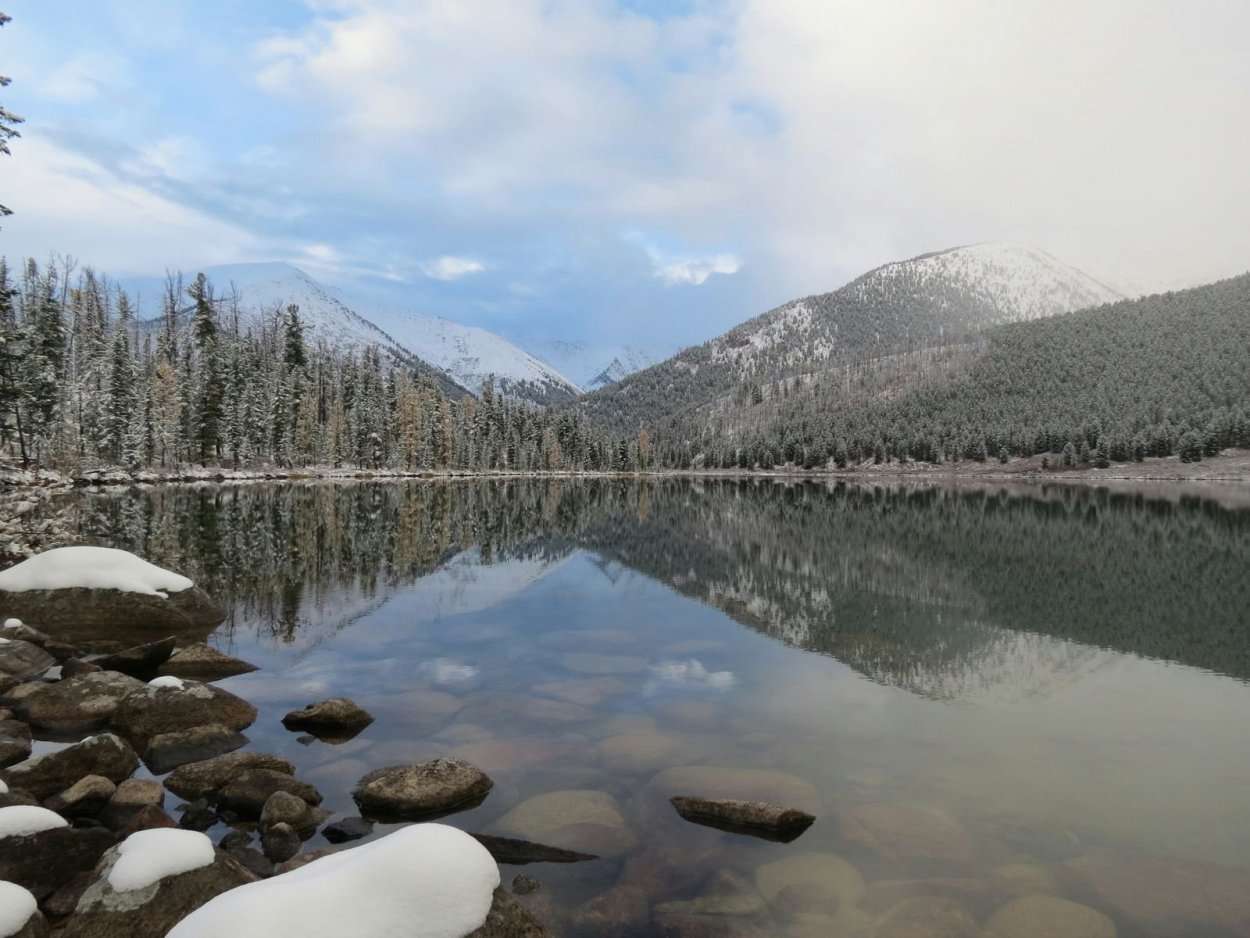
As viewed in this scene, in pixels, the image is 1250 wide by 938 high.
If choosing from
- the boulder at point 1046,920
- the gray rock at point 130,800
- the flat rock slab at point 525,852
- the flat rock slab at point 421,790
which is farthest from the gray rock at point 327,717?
the boulder at point 1046,920

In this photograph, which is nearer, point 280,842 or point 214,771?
point 280,842

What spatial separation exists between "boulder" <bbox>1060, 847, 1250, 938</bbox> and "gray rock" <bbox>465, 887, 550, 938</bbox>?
6.41 metres

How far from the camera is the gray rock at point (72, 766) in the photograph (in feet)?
30.5

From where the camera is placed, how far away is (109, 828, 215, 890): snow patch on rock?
6.09m

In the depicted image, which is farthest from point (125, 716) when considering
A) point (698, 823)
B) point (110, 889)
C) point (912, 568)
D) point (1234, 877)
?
point (912, 568)

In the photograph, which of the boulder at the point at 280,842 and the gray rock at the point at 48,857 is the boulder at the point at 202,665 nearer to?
the boulder at the point at 280,842

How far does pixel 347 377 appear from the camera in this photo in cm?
13338

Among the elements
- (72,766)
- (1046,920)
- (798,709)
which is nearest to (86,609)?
(72,766)

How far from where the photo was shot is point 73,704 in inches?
486

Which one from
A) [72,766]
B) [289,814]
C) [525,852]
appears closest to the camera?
[525,852]

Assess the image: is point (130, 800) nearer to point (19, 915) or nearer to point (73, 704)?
point (19, 915)

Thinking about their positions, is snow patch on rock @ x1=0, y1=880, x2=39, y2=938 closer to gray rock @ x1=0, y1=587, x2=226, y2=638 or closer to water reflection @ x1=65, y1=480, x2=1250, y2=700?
water reflection @ x1=65, y1=480, x2=1250, y2=700

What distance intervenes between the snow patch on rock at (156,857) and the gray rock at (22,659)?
33.2 feet

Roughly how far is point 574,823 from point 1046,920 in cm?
550
